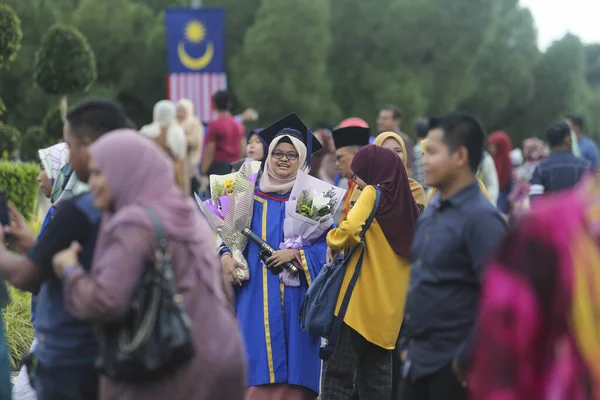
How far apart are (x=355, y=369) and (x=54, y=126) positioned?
9.47 meters

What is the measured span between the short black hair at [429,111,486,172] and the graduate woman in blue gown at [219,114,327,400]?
2502mm

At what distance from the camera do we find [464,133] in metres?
4.97

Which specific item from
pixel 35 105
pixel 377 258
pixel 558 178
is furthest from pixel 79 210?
pixel 35 105

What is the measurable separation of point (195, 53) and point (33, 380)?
16.4 meters

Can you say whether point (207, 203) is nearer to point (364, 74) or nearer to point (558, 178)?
point (558, 178)

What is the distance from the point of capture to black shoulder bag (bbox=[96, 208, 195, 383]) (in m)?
4.12

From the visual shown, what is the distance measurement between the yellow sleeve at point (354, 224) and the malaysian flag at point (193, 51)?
13.9 m

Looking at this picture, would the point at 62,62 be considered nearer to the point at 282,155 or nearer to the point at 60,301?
the point at 282,155

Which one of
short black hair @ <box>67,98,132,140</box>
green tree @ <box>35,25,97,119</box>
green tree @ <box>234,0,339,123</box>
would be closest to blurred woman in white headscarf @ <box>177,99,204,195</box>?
green tree @ <box>35,25,97,119</box>

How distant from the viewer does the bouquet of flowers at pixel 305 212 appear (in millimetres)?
7418

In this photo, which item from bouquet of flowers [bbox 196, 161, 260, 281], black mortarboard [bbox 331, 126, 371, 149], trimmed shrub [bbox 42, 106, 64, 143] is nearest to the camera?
bouquet of flowers [bbox 196, 161, 260, 281]

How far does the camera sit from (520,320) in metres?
3.42

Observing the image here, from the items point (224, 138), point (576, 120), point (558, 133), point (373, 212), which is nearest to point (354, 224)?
point (373, 212)

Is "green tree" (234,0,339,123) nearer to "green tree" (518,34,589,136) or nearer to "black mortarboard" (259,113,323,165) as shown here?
"green tree" (518,34,589,136)
